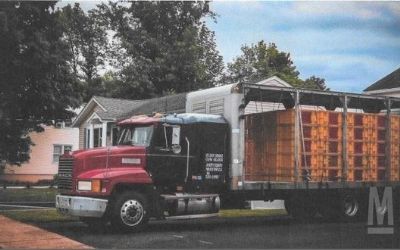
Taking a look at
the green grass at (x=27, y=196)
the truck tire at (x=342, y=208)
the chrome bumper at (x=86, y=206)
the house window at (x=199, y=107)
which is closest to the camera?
the chrome bumper at (x=86, y=206)

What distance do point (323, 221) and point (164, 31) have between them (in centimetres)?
Answer: 3918

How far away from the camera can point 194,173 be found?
13.6 meters

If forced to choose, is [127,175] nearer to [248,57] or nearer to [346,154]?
[346,154]

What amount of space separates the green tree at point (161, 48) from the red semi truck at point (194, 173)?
1154 inches

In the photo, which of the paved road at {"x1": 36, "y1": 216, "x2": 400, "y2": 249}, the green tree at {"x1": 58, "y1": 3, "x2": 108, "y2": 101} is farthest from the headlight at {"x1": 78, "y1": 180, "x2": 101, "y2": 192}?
the green tree at {"x1": 58, "y1": 3, "x2": 108, "y2": 101}

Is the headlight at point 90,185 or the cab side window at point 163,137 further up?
the cab side window at point 163,137

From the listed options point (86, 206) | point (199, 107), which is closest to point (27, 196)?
point (199, 107)

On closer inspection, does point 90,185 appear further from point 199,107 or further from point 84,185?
point 199,107

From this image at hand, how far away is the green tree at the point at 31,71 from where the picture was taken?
65.3 feet

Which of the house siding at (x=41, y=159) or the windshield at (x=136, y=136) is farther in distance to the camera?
the house siding at (x=41, y=159)

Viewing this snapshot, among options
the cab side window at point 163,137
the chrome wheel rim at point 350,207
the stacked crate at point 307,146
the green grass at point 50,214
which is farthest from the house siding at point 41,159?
the cab side window at point 163,137

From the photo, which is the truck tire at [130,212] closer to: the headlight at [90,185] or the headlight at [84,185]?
the headlight at [90,185]

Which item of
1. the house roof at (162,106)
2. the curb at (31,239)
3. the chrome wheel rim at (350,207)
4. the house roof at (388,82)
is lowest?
the curb at (31,239)

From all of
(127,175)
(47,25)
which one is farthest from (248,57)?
(127,175)
